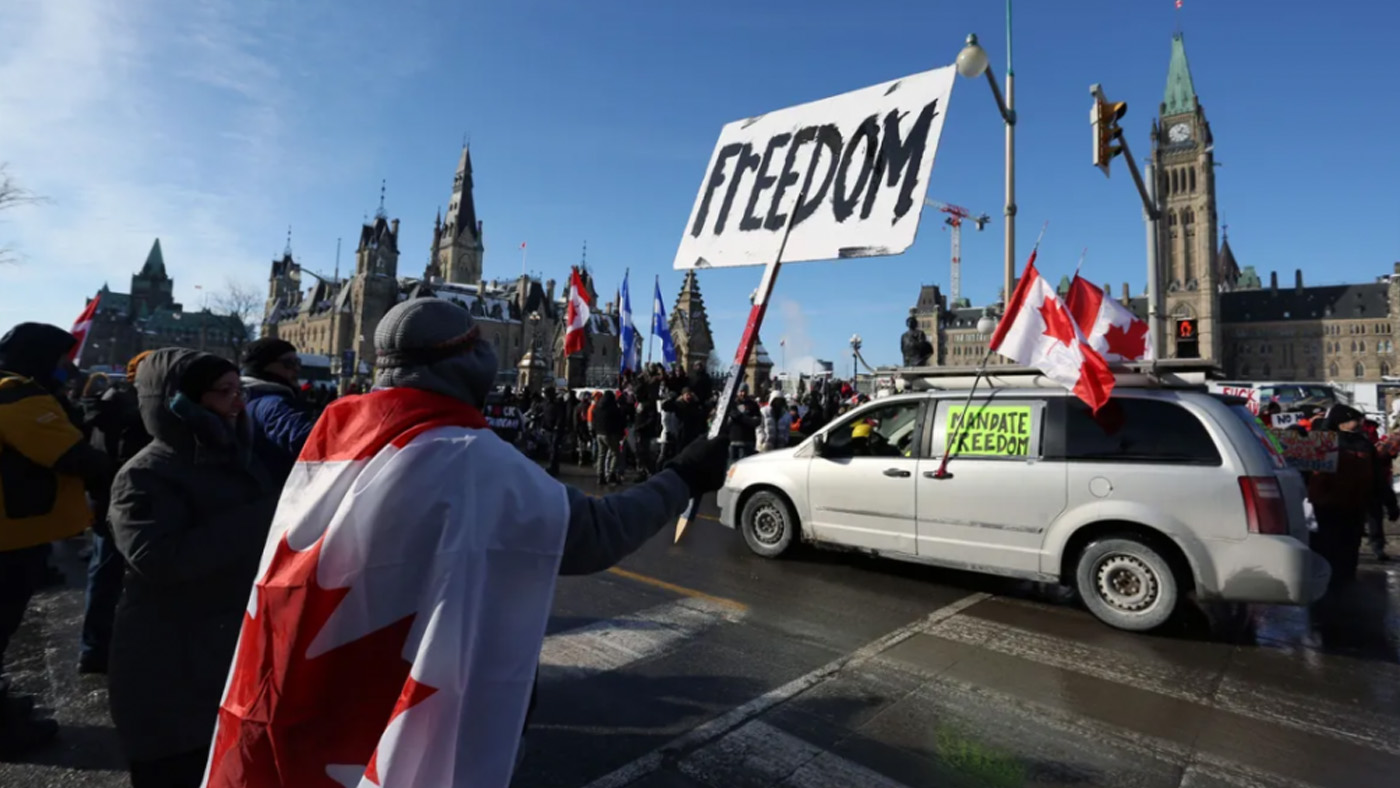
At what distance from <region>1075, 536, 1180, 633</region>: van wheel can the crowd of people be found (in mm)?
4366

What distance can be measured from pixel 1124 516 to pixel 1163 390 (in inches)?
42.8

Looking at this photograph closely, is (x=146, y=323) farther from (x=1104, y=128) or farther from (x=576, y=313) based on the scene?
(x=1104, y=128)

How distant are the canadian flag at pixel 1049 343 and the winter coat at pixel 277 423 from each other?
5332 mm

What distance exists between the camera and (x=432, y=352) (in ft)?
5.41

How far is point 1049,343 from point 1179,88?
394 feet

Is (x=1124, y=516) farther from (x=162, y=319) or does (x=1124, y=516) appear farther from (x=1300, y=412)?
(x=162, y=319)

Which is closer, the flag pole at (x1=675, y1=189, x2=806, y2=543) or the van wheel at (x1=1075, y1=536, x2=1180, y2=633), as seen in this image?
the flag pole at (x1=675, y1=189, x2=806, y2=543)

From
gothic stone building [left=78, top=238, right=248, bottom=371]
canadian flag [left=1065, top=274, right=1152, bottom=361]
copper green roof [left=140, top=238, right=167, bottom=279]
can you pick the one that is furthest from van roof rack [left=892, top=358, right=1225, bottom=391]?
copper green roof [left=140, top=238, right=167, bottom=279]

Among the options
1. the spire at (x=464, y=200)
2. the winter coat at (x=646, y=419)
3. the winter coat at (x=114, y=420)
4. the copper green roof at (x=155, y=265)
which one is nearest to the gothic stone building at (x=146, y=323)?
the copper green roof at (x=155, y=265)

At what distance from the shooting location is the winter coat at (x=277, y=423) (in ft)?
8.90

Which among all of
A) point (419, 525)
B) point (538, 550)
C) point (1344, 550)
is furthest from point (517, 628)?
point (1344, 550)

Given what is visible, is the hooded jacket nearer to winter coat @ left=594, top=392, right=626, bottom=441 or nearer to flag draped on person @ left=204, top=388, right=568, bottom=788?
flag draped on person @ left=204, top=388, right=568, bottom=788

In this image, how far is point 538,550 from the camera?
1.48 metres

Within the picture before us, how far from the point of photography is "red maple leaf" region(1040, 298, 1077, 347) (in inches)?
A: 229
